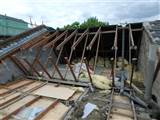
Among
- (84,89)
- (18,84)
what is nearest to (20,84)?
(18,84)

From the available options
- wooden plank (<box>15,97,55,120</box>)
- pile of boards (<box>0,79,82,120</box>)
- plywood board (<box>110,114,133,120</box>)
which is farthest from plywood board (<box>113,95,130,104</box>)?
wooden plank (<box>15,97,55,120</box>)

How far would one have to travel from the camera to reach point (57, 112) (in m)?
3.78

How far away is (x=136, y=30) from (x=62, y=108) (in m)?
4.15

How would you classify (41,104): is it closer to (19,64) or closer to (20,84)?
(20,84)

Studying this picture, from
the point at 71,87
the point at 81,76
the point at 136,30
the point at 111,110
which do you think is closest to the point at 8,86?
the point at 71,87

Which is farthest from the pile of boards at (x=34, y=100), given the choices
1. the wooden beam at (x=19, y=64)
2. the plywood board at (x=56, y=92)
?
the wooden beam at (x=19, y=64)

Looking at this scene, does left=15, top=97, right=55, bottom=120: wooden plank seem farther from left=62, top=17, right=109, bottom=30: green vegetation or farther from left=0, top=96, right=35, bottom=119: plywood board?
left=62, top=17, right=109, bottom=30: green vegetation

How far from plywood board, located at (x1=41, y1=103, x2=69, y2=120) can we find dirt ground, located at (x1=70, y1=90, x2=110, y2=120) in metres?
0.27

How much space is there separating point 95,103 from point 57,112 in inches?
37.7

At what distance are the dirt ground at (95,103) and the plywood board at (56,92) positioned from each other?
50 cm

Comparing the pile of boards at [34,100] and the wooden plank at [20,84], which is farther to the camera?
the wooden plank at [20,84]

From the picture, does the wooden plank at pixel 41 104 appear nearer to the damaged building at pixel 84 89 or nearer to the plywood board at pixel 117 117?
the damaged building at pixel 84 89

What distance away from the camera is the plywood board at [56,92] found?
448 centimetres

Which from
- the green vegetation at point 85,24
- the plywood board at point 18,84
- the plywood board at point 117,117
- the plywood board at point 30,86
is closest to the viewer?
the plywood board at point 117,117
